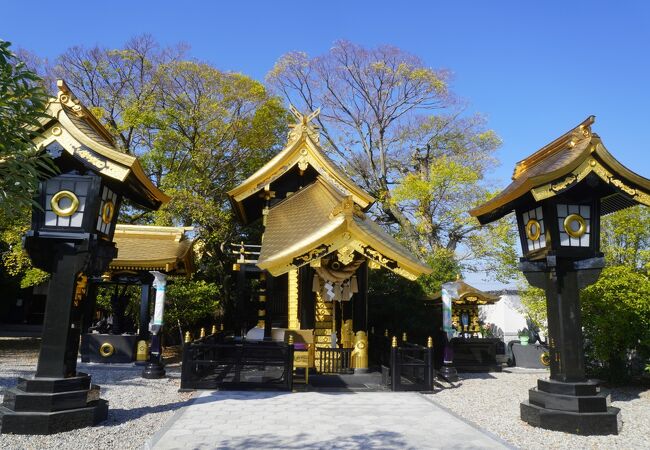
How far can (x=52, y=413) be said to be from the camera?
6.52 metres

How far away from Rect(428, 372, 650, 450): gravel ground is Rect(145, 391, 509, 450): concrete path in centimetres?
59

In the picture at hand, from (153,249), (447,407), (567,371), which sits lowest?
(447,407)

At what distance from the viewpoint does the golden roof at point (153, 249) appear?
14930 mm

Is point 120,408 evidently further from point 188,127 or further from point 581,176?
point 188,127

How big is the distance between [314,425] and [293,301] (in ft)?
20.9

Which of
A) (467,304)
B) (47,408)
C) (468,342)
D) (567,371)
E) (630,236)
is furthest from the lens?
(467,304)

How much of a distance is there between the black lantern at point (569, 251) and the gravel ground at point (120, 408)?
6478 millimetres

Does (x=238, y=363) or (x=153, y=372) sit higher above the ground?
(x=238, y=363)

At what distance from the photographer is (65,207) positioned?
7316 mm

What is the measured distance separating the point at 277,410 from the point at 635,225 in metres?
13.3

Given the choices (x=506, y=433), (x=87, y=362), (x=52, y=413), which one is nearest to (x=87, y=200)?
(x=52, y=413)

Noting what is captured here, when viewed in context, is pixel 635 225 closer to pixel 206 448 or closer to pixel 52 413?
pixel 206 448

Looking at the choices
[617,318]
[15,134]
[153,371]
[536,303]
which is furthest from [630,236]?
[15,134]

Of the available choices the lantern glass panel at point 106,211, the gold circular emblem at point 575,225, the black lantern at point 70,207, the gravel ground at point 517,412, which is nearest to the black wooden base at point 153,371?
the lantern glass panel at point 106,211
